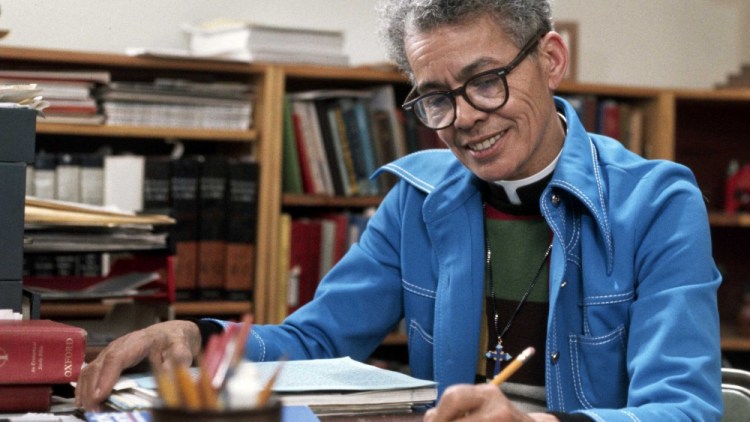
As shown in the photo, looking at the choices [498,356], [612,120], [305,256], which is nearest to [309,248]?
[305,256]

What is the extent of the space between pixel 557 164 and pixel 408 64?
288mm

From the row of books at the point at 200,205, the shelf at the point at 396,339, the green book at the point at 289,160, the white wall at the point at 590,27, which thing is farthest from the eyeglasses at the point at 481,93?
the white wall at the point at 590,27

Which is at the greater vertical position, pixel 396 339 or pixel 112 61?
pixel 112 61

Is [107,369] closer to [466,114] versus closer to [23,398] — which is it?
[23,398]

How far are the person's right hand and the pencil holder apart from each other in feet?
1.61

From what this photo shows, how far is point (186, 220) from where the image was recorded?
9.98 ft

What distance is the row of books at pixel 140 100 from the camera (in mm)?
2914

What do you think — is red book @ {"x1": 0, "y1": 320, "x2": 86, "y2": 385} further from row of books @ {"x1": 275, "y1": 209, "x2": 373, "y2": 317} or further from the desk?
row of books @ {"x1": 275, "y1": 209, "x2": 373, "y2": 317}

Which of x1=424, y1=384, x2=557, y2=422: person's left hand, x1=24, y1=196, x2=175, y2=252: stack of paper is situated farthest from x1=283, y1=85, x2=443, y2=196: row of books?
x1=424, y1=384, x2=557, y2=422: person's left hand

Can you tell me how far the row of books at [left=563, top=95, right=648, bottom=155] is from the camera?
3.52m

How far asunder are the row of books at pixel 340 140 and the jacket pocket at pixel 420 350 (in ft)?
5.10

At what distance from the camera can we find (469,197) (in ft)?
5.61

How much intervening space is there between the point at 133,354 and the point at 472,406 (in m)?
0.48

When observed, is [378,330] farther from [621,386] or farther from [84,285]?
[84,285]
